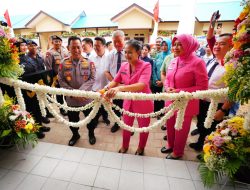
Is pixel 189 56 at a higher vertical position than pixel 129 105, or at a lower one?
higher

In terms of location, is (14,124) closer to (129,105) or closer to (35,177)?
(35,177)

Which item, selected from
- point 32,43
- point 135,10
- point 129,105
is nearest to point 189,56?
point 129,105

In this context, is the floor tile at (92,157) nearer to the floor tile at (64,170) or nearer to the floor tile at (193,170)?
the floor tile at (64,170)

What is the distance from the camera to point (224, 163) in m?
1.69

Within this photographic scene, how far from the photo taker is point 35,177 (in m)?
2.03

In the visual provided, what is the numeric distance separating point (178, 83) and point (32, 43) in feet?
9.54

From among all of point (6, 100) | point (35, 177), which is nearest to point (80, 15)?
point (6, 100)

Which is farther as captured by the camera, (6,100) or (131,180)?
(6,100)

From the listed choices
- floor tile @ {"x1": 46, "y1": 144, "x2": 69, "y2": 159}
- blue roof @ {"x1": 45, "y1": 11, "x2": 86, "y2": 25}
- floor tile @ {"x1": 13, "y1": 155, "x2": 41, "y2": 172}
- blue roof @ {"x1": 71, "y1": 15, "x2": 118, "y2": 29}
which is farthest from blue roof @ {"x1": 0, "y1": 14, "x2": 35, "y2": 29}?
floor tile @ {"x1": 13, "y1": 155, "x2": 41, "y2": 172}

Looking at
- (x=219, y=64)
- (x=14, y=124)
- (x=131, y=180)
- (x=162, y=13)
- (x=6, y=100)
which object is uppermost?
(x=162, y=13)

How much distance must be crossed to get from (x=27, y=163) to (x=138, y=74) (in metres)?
1.91

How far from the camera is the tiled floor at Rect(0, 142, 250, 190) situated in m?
1.95

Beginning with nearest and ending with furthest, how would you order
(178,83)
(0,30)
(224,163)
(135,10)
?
1. (224,163)
2. (0,30)
3. (178,83)
4. (135,10)

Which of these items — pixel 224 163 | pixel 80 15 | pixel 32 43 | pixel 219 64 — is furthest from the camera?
pixel 80 15
